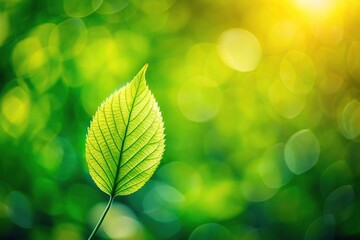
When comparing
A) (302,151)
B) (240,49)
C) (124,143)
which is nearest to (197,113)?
(240,49)

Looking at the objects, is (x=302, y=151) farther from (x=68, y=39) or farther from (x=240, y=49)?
(x=68, y=39)

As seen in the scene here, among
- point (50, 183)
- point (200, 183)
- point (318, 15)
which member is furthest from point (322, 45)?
point (50, 183)

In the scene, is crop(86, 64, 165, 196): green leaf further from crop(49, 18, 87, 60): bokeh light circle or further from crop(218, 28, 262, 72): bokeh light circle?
crop(218, 28, 262, 72): bokeh light circle

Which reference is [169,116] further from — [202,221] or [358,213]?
[358,213]

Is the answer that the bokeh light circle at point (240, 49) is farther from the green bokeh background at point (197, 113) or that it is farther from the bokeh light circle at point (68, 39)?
the bokeh light circle at point (68, 39)

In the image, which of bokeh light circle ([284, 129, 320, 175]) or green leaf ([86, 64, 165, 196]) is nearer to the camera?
green leaf ([86, 64, 165, 196])

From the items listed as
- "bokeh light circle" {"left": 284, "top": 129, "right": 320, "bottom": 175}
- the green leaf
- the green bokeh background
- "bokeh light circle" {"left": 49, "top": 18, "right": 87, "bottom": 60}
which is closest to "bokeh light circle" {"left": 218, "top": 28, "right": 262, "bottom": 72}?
the green bokeh background
